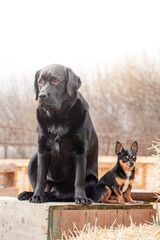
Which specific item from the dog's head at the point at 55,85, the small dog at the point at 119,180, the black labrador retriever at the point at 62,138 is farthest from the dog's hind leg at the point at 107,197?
the dog's head at the point at 55,85

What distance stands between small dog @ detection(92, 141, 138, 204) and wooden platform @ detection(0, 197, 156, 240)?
8cm

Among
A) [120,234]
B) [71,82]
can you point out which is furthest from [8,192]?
[120,234]

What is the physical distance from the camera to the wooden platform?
192 centimetres

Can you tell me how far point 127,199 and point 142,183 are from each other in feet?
12.6

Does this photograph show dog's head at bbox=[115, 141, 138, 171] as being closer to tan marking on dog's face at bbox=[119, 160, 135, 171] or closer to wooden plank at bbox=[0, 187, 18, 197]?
tan marking on dog's face at bbox=[119, 160, 135, 171]

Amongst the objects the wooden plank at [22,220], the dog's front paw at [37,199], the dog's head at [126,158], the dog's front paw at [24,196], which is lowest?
the wooden plank at [22,220]

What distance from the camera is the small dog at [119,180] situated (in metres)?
2.13

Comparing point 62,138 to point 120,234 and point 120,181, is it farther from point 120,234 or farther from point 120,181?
point 120,234

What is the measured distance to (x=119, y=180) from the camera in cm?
212

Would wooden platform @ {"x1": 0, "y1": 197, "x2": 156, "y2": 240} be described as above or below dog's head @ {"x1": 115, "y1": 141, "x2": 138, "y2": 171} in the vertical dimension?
below

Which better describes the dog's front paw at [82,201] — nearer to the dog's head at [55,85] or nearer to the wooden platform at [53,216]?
the wooden platform at [53,216]

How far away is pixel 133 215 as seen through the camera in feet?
7.34

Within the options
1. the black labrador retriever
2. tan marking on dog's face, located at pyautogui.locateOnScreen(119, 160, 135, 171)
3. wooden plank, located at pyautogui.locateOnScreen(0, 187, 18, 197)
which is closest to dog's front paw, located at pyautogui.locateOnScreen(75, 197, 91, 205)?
the black labrador retriever

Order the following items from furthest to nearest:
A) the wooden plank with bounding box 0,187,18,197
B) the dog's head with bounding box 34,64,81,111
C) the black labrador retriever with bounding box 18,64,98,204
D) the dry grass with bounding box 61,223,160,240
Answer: the wooden plank with bounding box 0,187,18,197 → the black labrador retriever with bounding box 18,64,98,204 → the dog's head with bounding box 34,64,81,111 → the dry grass with bounding box 61,223,160,240
